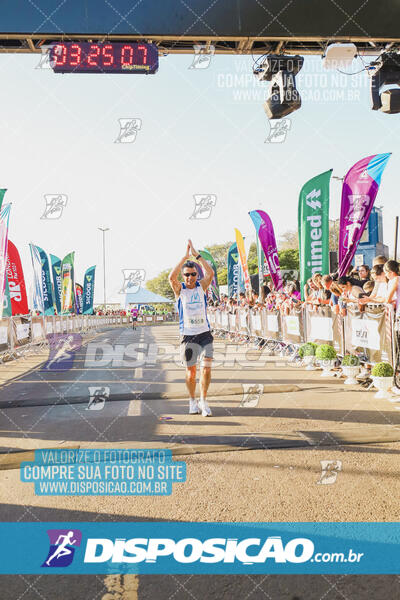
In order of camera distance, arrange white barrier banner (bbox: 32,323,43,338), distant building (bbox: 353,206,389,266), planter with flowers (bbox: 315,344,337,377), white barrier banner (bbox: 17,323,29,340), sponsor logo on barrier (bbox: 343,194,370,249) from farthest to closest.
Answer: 1. distant building (bbox: 353,206,389,266)
2. white barrier banner (bbox: 32,323,43,338)
3. white barrier banner (bbox: 17,323,29,340)
4. planter with flowers (bbox: 315,344,337,377)
5. sponsor logo on barrier (bbox: 343,194,370,249)

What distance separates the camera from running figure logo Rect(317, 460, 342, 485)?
404 cm

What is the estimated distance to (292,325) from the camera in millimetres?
13555

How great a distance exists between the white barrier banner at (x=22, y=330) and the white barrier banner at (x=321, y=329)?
944 centimetres

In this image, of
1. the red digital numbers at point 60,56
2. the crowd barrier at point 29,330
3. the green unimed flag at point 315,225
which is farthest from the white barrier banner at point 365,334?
the crowd barrier at point 29,330

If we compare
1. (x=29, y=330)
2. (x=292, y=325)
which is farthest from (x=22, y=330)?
(x=292, y=325)

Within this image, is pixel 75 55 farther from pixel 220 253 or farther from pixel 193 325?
pixel 220 253

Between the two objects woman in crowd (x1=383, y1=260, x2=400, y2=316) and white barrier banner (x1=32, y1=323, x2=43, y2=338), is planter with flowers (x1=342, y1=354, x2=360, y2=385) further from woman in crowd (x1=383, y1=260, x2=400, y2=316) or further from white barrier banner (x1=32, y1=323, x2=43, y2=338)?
white barrier banner (x1=32, y1=323, x2=43, y2=338)

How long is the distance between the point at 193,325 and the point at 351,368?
3.80m

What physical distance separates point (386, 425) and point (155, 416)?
295 cm

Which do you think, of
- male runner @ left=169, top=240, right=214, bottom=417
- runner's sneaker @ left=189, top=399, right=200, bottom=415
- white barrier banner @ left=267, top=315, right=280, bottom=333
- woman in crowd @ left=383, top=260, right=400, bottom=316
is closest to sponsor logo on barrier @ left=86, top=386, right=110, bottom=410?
runner's sneaker @ left=189, top=399, right=200, bottom=415

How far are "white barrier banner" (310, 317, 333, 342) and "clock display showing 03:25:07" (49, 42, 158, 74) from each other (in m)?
6.40

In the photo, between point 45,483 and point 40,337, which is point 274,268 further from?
point 45,483

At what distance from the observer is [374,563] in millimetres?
2834

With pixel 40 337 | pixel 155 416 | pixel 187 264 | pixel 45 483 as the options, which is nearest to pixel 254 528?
pixel 45 483
